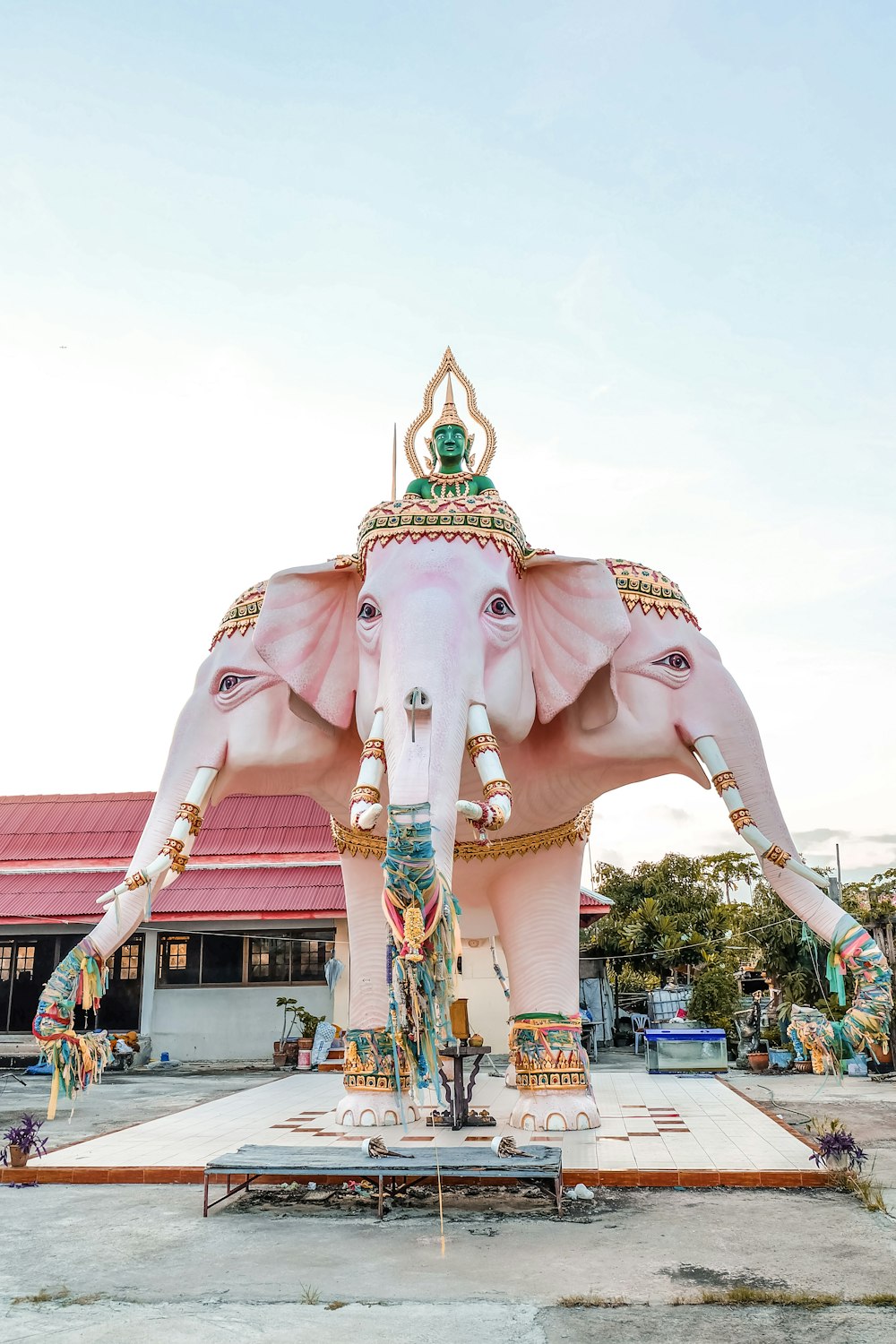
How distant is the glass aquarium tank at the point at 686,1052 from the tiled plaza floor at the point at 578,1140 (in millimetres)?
2076

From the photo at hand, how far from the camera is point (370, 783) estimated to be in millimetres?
5973

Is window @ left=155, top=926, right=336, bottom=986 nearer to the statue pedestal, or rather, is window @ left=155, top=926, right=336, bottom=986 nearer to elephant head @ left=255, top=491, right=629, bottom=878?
the statue pedestal

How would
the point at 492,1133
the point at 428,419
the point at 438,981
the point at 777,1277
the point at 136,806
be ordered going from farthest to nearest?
1. the point at 136,806
2. the point at 428,419
3. the point at 492,1133
4. the point at 438,981
5. the point at 777,1277

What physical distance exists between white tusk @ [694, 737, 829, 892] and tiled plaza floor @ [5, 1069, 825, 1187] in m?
1.78

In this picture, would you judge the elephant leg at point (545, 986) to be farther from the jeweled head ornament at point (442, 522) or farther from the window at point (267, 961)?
the window at point (267, 961)

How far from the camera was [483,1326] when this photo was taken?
404 centimetres

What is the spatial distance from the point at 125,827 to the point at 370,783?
44.2 ft

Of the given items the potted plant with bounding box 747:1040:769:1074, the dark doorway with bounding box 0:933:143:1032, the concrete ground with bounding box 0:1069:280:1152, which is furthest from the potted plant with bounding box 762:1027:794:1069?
the dark doorway with bounding box 0:933:143:1032

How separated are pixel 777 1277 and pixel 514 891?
393 centimetres

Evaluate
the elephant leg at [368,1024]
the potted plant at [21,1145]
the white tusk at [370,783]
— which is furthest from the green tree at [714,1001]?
the white tusk at [370,783]

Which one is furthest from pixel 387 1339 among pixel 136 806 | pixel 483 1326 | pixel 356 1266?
pixel 136 806

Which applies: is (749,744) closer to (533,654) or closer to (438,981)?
(533,654)

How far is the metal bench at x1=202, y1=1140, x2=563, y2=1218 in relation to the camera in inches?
228

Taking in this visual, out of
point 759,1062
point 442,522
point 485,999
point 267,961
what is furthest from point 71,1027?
point 759,1062
